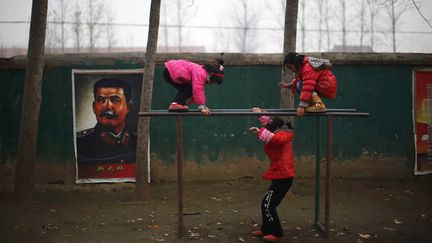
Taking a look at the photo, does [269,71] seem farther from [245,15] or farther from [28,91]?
[245,15]

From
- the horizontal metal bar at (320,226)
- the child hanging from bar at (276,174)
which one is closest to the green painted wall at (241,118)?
the horizontal metal bar at (320,226)

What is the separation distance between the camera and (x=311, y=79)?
5340 mm

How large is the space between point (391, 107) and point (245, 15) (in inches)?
862

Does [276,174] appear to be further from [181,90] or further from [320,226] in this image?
[181,90]

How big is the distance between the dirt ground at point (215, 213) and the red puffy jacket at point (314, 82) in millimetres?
1966

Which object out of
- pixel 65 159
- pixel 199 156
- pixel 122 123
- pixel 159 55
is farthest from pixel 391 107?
pixel 65 159

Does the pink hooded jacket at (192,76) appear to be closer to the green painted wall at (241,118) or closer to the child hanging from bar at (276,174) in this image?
the child hanging from bar at (276,174)

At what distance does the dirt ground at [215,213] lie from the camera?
5.84 metres

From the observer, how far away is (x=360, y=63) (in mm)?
8570

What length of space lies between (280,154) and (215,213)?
6.40 ft

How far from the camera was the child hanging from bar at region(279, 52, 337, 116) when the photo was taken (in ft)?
17.6

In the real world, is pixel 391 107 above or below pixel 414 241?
above

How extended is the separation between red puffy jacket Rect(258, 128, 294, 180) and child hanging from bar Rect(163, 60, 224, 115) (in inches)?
35.6

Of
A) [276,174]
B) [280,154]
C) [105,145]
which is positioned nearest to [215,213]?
[276,174]
